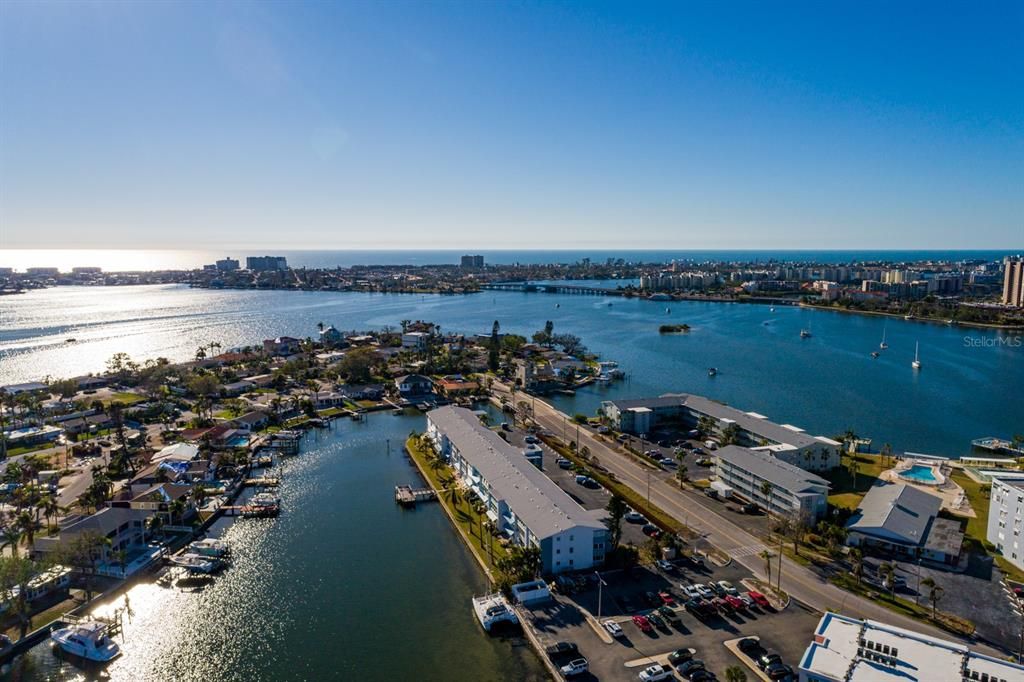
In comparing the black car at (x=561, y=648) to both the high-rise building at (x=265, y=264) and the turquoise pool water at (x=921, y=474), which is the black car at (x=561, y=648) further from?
the high-rise building at (x=265, y=264)

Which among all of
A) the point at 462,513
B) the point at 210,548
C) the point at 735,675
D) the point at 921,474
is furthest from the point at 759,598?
the point at 210,548

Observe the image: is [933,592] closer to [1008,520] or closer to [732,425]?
[1008,520]

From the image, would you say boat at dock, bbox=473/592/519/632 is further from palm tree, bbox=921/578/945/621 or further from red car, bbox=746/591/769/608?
palm tree, bbox=921/578/945/621

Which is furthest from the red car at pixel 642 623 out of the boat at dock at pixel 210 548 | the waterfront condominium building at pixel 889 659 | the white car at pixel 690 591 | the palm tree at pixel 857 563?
the boat at dock at pixel 210 548

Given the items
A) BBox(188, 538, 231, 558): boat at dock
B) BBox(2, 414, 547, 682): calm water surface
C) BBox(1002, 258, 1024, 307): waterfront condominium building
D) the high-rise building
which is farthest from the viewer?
the high-rise building

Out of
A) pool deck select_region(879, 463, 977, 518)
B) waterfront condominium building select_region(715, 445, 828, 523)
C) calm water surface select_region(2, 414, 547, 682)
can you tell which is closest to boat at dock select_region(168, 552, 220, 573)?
calm water surface select_region(2, 414, 547, 682)

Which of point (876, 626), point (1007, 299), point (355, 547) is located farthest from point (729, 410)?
point (1007, 299)

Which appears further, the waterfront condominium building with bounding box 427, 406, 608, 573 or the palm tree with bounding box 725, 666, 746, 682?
the waterfront condominium building with bounding box 427, 406, 608, 573
